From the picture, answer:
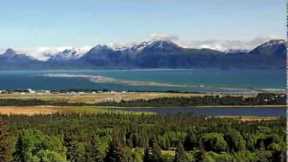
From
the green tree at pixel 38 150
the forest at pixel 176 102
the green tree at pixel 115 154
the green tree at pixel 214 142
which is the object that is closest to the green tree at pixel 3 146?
the green tree at pixel 38 150

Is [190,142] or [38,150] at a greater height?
[38,150]

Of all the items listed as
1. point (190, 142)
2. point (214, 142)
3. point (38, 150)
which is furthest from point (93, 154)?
point (190, 142)

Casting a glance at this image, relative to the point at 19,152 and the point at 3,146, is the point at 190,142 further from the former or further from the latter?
the point at 3,146

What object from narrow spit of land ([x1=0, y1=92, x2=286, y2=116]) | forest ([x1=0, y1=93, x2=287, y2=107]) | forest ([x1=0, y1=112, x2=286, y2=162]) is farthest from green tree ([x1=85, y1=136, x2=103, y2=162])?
forest ([x1=0, y1=93, x2=287, y2=107])

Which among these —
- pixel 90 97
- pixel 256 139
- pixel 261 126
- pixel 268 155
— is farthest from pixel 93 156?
pixel 90 97

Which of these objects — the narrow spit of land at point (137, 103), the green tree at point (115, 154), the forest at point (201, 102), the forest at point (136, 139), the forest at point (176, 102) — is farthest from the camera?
the forest at point (201, 102)

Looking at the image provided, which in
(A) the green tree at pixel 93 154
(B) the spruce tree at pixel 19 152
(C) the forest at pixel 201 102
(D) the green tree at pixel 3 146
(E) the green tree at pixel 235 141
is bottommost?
(C) the forest at pixel 201 102

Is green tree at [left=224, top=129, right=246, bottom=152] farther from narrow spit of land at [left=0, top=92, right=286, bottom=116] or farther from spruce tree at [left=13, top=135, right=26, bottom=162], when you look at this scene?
narrow spit of land at [left=0, top=92, right=286, bottom=116]

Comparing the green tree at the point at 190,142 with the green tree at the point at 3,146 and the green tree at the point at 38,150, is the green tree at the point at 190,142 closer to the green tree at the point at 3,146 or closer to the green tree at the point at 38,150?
the green tree at the point at 38,150

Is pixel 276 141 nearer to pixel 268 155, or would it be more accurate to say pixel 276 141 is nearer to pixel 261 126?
pixel 268 155
